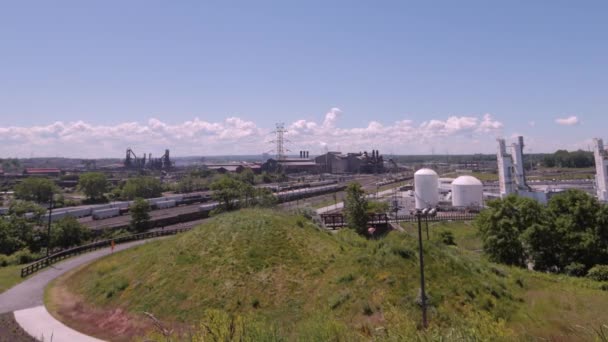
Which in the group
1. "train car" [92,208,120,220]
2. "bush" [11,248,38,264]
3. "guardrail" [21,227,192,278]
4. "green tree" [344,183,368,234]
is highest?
"green tree" [344,183,368,234]

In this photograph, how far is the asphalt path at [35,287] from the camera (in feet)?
73.0

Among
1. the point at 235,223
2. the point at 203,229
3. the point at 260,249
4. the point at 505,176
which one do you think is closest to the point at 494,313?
the point at 260,249

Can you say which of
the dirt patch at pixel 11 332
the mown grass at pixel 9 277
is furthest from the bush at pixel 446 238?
the mown grass at pixel 9 277

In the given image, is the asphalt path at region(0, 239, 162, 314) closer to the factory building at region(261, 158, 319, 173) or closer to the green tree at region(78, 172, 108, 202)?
the green tree at region(78, 172, 108, 202)

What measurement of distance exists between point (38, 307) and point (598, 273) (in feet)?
122

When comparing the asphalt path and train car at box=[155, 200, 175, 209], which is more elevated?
train car at box=[155, 200, 175, 209]

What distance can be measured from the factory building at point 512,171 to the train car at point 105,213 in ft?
230

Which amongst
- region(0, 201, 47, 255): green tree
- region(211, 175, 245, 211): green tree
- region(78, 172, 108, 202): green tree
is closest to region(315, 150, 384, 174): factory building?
region(78, 172, 108, 202): green tree

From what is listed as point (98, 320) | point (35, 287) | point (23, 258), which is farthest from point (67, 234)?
point (98, 320)

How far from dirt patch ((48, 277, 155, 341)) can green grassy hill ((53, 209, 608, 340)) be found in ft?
1.76

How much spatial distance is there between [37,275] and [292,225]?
21881 mm

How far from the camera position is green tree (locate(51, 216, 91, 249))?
139ft

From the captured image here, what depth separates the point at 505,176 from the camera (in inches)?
2547

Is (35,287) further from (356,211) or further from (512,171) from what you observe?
(512,171)
